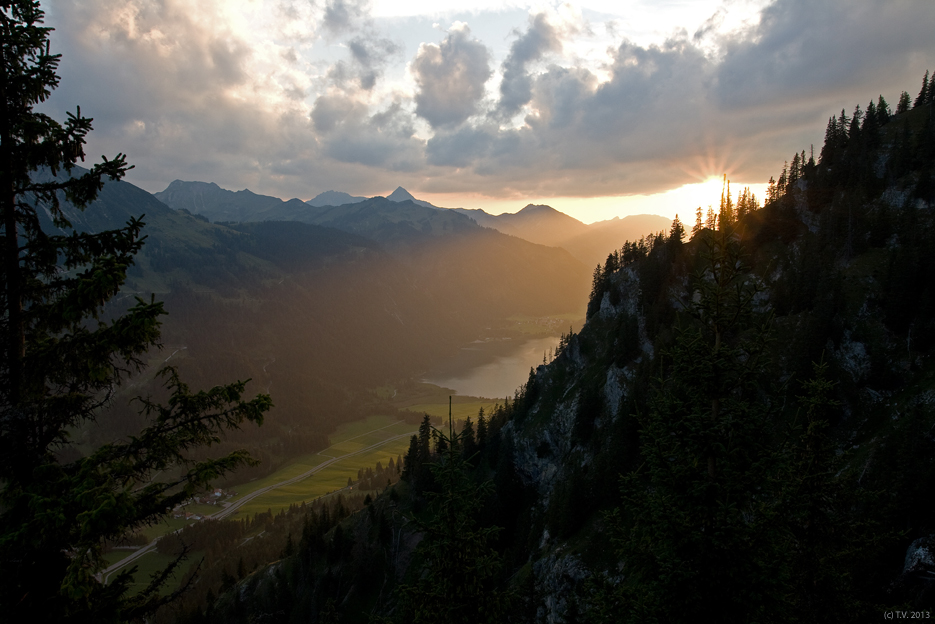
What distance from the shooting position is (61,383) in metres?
9.52

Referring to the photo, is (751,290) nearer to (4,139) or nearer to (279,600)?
(4,139)

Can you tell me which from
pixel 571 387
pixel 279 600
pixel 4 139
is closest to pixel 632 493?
pixel 4 139

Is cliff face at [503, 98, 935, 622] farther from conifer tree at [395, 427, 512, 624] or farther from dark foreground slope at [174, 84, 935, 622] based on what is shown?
conifer tree at [395, 427, 512, 624]

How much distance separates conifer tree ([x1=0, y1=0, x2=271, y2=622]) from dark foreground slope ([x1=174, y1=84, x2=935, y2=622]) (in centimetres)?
712

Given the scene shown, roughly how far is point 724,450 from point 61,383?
631 inches

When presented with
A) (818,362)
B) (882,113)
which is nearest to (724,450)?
(818,362)

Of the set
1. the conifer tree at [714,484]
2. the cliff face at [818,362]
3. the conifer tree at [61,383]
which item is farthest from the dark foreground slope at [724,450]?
the conifer tree at [61,383]

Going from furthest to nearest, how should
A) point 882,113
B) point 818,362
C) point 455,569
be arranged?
point 882,113 → point 818,362 → point 455,569

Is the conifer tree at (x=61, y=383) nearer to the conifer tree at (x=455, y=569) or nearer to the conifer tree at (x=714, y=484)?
the conifer tree at (x=455, y=569)

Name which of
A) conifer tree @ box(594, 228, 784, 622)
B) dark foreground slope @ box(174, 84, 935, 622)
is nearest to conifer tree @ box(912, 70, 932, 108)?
dark foreground slope @ box(174, 84, 935, 622)

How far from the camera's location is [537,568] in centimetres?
5822

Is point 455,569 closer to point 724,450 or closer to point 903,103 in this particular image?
point 724,450

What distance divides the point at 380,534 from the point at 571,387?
1965 inches

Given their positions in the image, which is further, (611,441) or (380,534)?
(380,534)
